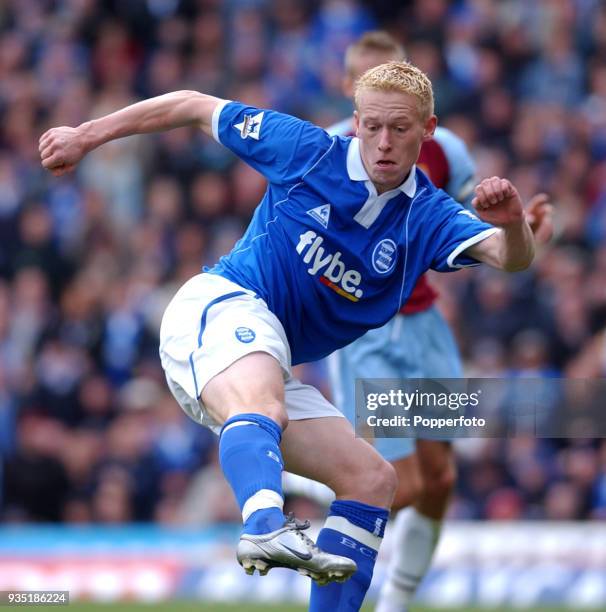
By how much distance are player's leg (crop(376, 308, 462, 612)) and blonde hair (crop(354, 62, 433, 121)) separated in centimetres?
239

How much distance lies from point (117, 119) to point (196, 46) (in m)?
10.3

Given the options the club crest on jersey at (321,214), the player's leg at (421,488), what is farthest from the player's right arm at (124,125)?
the player's leg at (421,488)

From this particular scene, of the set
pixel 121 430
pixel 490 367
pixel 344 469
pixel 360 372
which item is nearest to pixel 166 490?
pixel 121 430

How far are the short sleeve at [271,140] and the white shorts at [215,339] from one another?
0.50 metres

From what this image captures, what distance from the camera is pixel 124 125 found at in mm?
5699

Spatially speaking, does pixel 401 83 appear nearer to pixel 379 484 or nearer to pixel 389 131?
pixel 389 131

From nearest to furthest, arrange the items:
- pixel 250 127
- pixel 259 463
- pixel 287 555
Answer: pixel 287 555 → pixel 259 463 → pixel 250 127

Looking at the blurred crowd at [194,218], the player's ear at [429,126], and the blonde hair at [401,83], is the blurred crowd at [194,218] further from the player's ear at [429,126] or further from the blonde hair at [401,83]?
the blonde hair at [401,83]

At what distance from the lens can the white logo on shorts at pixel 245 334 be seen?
534 cm

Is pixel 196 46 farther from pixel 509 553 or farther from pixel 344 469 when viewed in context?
pixel 344 469

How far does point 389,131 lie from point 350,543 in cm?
162

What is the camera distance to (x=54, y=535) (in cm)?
1161

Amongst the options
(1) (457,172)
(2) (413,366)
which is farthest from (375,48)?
(2) (413,366)

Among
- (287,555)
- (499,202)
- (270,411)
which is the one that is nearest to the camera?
(287,555)
